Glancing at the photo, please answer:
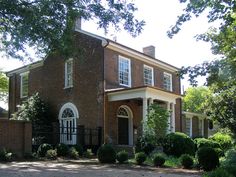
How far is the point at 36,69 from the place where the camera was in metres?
32.5

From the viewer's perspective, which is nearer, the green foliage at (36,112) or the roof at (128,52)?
the roof at (128,52)

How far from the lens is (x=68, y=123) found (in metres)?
28.4

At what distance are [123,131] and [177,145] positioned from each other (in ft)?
20.3

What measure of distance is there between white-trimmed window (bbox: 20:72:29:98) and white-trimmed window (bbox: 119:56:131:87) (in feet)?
33.3

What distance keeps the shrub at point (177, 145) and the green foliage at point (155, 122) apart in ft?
1.93

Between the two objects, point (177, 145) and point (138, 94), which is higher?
point (138, 94)

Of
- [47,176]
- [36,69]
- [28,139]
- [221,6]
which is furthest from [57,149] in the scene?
[221,6]

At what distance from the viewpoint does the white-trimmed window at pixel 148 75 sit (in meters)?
29.5

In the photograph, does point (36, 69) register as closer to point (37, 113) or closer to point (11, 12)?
point (37, 113)

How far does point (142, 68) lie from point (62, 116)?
6.77 meters

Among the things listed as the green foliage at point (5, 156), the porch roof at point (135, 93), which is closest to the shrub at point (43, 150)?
the green foliage at point (5, 156)

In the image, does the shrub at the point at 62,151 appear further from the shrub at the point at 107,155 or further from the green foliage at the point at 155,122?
the green foliage at the point at 155,122

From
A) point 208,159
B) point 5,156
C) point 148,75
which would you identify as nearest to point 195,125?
point 148,75

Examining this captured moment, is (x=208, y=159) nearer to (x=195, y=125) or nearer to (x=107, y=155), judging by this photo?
(x=107, y=155)
